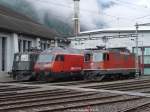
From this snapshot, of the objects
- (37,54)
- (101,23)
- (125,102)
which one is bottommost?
(125,102)

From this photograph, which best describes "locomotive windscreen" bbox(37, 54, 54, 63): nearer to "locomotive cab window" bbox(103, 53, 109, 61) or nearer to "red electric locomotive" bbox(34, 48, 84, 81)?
"red electric locomotive" bbox(34, 48, 84, 81)

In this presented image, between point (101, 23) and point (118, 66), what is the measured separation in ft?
207

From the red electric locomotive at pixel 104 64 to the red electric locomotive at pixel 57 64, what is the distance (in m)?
1.07

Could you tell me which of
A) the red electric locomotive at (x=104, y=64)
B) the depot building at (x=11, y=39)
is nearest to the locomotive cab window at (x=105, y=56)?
the red electric locomotive at (x=104, y=64)

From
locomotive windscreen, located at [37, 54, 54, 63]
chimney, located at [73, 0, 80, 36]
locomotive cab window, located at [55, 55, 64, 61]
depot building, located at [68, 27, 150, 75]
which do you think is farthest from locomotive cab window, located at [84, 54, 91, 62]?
chimney, located at [73, 0, 80, 36]

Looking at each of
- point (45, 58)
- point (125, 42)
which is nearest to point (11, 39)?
point (45, 58)

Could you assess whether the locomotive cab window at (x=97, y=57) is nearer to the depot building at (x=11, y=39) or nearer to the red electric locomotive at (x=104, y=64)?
the red electric locomotive at (x=104, y=64)

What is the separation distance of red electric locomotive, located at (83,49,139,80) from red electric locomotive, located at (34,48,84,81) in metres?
1.07

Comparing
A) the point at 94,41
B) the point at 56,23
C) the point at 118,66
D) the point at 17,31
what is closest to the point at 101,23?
the point at 56,23

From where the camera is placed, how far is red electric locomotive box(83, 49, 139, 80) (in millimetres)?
36938

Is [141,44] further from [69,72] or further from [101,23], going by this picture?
[101,23]

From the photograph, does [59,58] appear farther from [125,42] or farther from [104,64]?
[125,42]

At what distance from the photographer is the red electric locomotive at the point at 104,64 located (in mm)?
36938

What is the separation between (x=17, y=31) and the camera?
1890 inches
